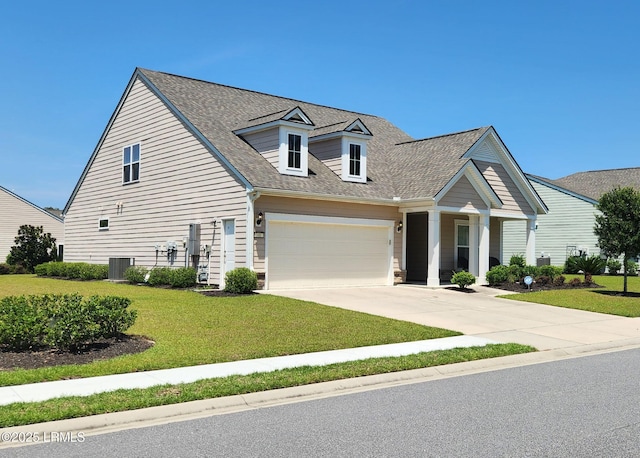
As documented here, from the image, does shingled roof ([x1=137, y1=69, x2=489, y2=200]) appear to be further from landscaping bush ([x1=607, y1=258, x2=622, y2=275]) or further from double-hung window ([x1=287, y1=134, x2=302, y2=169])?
landscaping bush ([x1=607, y1=258, x2=622, y2=275])

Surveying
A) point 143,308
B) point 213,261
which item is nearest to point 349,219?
point 213,261

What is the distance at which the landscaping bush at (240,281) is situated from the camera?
62.0 feet

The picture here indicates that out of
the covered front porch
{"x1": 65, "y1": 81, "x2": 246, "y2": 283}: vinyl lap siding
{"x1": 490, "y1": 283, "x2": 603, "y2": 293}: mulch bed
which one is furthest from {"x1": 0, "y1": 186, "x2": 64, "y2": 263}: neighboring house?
{"x1": 490, "y1": 283, "x2": 603, "y2": 293}: mulch bed

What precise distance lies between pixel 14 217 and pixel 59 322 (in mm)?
38418

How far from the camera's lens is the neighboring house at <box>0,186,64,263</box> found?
43094 millimetres

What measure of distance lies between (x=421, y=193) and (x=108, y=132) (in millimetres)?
15281

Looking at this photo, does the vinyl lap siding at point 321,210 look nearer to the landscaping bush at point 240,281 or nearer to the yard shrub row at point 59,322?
the landscaping bush at point 240,281

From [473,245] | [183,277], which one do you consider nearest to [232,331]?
[183,277]

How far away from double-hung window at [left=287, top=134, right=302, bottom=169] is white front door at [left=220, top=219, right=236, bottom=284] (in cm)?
303

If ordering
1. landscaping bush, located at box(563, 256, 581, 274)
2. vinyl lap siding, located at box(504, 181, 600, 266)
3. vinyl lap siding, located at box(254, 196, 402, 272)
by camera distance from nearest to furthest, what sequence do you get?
vinyl lap siding, located at box(254, 196, 402, 272) → landscaping bush, located at box(563, 256, 581, 274) → vinyl lap siding, located at box(504, 181, 600, 266)

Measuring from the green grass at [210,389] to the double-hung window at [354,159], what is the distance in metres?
13.9

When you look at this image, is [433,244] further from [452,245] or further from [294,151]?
[294,151]

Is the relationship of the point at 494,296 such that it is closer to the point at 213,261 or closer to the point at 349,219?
the point at 349,219

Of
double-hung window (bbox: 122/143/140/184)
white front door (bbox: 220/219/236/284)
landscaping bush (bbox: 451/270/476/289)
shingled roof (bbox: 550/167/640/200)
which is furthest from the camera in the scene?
shingled roof (bbox: 550/167/640/200)
